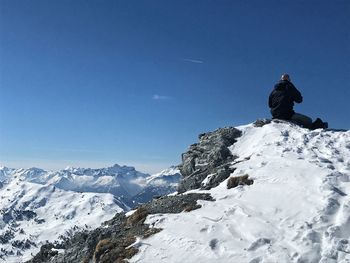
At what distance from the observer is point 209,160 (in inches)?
1212

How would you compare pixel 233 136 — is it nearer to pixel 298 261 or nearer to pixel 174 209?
pixel 174 209

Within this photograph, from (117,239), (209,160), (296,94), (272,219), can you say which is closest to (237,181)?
(272,219)

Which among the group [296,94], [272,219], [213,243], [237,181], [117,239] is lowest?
[117,239]

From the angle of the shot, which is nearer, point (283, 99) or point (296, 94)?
point (296, 94)

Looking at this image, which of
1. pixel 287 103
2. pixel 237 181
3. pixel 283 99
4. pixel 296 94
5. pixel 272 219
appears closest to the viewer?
pixel 272 219

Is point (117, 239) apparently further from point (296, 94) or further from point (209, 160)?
point (296, 94)

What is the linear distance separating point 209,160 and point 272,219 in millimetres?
13417

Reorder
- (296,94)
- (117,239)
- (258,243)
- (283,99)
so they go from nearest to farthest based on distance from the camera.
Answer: (258,243)
(117,239)
(296,94)
(283,99)

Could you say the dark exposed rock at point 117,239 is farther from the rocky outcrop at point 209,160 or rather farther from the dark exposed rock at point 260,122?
the dark exposed rock at point 260,122

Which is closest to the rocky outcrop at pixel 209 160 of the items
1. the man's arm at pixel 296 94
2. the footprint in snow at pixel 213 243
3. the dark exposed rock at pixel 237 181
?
the dark exposed rock at pixel 237 181

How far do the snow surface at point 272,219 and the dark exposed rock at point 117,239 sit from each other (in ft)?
1.94

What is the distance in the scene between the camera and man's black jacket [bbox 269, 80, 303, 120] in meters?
33.5

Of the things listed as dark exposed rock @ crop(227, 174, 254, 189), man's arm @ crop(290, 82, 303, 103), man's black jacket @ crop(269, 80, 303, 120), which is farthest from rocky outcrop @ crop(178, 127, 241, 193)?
man's arm @ crop(290, 82, 303, 103)

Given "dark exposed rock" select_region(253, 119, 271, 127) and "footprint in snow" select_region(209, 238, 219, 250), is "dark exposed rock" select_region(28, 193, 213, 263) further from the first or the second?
"dark exposed rock" select_region(253, 119, 271, 127)
